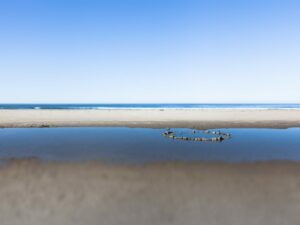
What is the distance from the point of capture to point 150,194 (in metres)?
8.57

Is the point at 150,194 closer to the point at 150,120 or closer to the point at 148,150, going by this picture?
the point at 148,150

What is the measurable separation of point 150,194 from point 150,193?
86mm

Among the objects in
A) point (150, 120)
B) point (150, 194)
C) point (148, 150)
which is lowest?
point (150, 194)

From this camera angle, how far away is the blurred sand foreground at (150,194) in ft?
23.0

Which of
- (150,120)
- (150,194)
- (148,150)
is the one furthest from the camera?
(150,120)

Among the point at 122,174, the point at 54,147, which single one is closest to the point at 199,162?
the point at 122,174

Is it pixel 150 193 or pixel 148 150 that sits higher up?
pixel 148 150

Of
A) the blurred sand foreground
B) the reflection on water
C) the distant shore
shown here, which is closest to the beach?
the blurred sand foreground

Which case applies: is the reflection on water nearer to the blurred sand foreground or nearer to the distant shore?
the blurred sand foreground

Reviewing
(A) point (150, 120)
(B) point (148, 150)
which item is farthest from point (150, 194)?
(A) point (150, 120)

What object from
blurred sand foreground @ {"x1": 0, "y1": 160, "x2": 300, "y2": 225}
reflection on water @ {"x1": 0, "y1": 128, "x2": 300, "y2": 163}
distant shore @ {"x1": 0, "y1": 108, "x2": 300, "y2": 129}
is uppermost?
distant shore @ {"x1": 0, "y1": 108, "x2": 300, "y2": 129}

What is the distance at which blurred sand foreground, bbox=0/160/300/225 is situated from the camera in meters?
7.01

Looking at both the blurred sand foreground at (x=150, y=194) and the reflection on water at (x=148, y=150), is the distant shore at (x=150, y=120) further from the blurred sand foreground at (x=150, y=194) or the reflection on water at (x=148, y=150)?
the blurred sand foreground at (x=150, y=194)

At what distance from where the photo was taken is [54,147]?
55.8ft
